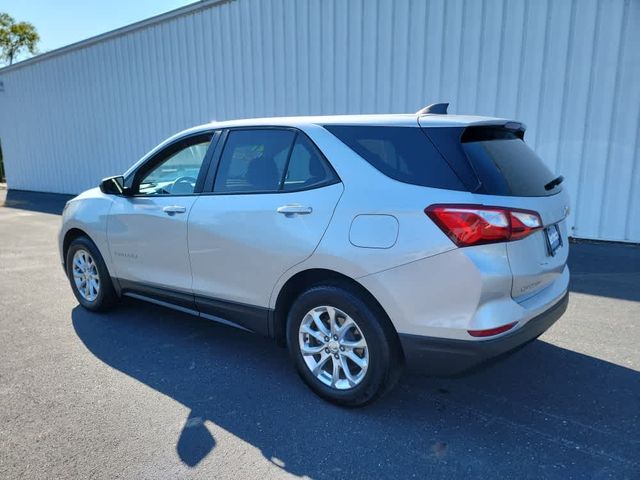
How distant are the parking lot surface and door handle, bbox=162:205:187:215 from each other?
42.8 inches

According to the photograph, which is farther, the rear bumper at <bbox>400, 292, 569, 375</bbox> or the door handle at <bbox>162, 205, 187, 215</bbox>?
the door handle at <bbox>162, 205, 187, 215</bbox>

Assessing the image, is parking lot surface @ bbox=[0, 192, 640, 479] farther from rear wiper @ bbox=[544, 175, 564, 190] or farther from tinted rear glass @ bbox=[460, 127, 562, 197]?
rear wiper @ bbox=[544, 175, 564, 190]

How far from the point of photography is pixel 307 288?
121 inches

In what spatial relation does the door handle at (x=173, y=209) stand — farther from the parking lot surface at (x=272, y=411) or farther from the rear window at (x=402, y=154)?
the rear window at (x=402, y=154)

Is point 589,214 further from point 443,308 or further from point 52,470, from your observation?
point 52,470

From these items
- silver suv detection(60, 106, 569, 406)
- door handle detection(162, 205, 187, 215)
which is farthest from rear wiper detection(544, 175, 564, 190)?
door handle detection(162, 205, 187, 215)

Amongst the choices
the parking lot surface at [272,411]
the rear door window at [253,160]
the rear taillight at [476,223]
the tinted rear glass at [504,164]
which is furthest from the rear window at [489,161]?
the parking lot surface at [272,411]

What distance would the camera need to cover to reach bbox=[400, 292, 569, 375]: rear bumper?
2.49 metres

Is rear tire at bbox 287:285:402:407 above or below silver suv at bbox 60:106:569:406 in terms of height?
below

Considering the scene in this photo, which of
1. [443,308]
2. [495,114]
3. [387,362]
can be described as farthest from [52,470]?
[495,114]

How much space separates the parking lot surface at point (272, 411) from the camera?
2461 millimetres

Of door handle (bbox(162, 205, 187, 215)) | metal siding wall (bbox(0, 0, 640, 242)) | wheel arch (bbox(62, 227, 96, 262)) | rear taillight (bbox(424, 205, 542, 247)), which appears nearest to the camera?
rear taillight (bbox(424, 205, 542, 247))

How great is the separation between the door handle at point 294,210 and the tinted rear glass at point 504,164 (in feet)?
3.15

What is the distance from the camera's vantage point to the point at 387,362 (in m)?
2.72
